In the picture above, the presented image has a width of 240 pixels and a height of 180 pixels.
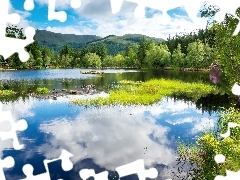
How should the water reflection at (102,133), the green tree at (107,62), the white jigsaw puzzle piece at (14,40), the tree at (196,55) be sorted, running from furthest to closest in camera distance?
1. the green tree at (107,62)
2. the tree at (196,55)
3. the water reflection at (102,133)
4. the white jigsaw puzzle piece at (14,40)

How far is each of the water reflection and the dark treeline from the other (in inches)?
1974

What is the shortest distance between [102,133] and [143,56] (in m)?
106

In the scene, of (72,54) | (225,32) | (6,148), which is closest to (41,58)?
(72,54)

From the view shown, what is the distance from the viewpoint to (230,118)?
10250 mm

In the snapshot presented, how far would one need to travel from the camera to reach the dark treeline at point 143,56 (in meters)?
95.5

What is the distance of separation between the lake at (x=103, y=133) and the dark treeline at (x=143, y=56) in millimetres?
49359

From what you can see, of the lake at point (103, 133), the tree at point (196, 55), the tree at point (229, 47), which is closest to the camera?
the tree at point (229, 47)

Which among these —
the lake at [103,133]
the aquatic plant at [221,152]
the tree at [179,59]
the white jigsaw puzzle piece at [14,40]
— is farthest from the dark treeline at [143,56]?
the white jigsaw puzzle piece at [14,40]

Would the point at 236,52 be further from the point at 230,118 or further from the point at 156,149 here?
the point at 156,149

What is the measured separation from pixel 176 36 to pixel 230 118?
12398 centimetres

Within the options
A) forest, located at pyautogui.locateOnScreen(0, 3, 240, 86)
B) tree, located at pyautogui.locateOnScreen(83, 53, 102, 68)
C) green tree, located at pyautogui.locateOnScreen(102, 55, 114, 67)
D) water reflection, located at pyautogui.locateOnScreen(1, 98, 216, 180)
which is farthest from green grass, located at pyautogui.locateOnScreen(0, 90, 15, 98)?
green tree, located at pyautogui.locateOnScreen(102, 55, 114, 67)

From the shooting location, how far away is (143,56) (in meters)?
127

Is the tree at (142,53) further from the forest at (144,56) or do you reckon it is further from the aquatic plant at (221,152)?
the aquatic plant at (221,152)

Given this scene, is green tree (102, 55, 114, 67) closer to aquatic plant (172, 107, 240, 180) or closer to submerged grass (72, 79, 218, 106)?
submerged grass (72, 79, 218, 106)
